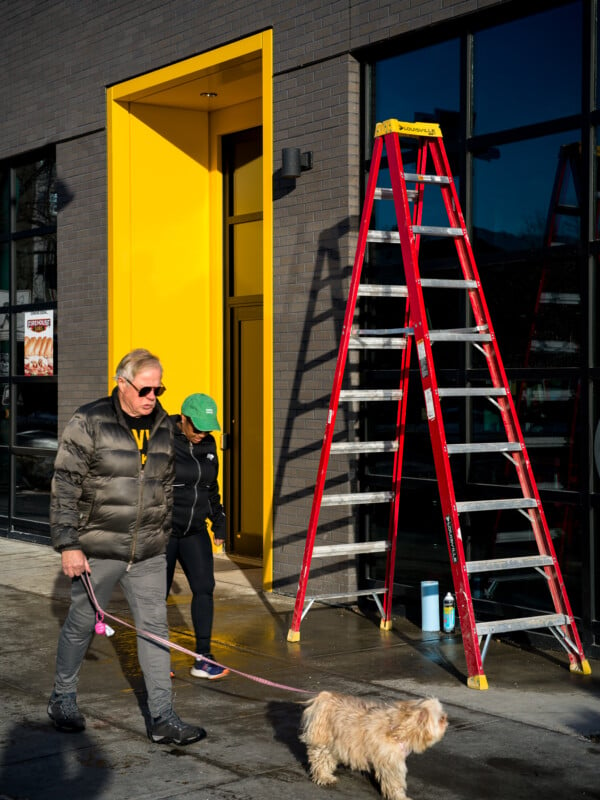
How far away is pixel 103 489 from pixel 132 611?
660 millimetres

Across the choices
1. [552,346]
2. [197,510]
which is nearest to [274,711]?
[197,510]

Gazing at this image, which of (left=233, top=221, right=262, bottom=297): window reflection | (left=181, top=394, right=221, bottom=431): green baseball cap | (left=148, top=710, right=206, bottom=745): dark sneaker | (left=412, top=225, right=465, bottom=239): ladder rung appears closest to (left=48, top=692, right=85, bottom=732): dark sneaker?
(left=148, top=710, right=206, bottom=745): dark sneaker

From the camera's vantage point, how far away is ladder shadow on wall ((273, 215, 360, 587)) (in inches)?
364

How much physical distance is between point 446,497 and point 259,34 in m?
5.03

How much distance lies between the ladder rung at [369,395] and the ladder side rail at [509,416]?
87cm

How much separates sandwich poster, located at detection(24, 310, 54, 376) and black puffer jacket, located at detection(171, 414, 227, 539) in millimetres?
6332

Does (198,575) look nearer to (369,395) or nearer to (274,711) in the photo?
(274,711)

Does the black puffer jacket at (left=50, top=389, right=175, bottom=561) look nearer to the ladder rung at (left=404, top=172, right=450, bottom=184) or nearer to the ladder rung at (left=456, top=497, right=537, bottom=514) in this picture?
the ladder rung at (left=456, top=497, right=537, bottom=514)

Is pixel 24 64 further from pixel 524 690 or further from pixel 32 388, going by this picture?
pixel 524 690

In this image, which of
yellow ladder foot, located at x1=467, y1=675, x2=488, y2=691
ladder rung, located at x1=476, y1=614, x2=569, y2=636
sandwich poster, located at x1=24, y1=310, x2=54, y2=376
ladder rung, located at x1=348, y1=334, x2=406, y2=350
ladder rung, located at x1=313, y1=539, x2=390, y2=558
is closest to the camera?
yellow ladder foot, located at x1=467, y1=675, x2=488, y2=691

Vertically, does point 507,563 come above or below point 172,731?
above

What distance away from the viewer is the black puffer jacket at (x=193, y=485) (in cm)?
707

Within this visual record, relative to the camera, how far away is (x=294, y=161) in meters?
9.45

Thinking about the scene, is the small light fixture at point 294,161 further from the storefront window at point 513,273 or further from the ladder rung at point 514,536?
the ladder rung at point 514,536
